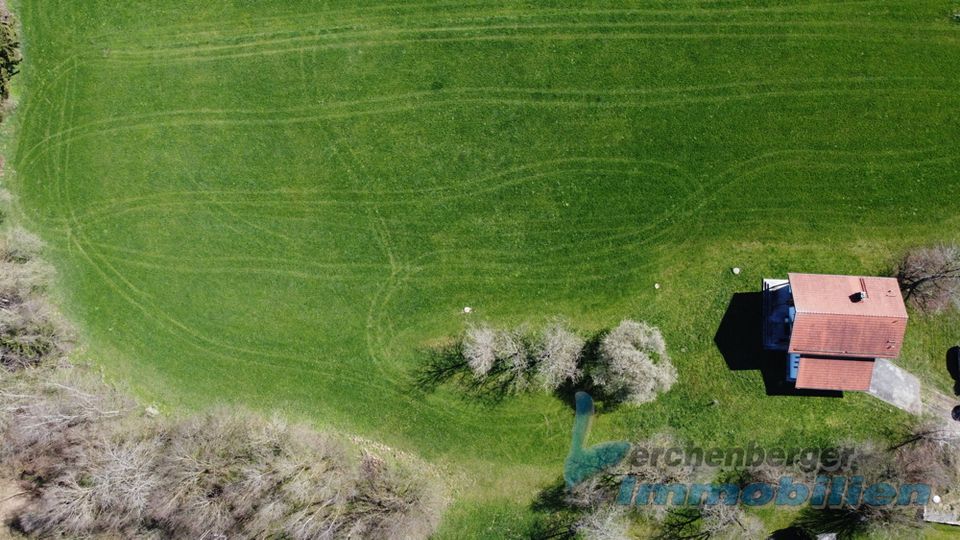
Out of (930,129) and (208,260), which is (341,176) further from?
(930,129)

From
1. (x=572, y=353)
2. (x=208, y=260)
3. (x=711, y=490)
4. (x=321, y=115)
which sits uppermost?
(x=321, y=115)

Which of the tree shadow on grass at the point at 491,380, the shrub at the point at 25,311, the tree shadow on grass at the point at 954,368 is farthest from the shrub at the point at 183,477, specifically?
the tree shadow on grass at the point at 954,368

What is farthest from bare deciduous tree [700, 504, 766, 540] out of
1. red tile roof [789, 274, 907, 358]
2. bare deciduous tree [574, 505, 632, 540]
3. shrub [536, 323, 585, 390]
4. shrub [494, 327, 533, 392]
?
shrub [494, 327, 533, 392]

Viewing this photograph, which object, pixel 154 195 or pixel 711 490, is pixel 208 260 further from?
pixel 711 490

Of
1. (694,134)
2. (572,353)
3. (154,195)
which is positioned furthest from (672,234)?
(154,195)

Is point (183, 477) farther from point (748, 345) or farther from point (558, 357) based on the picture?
point (748, 345)

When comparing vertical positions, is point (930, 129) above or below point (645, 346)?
above

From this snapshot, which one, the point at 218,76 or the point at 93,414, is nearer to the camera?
the point at 93,414
